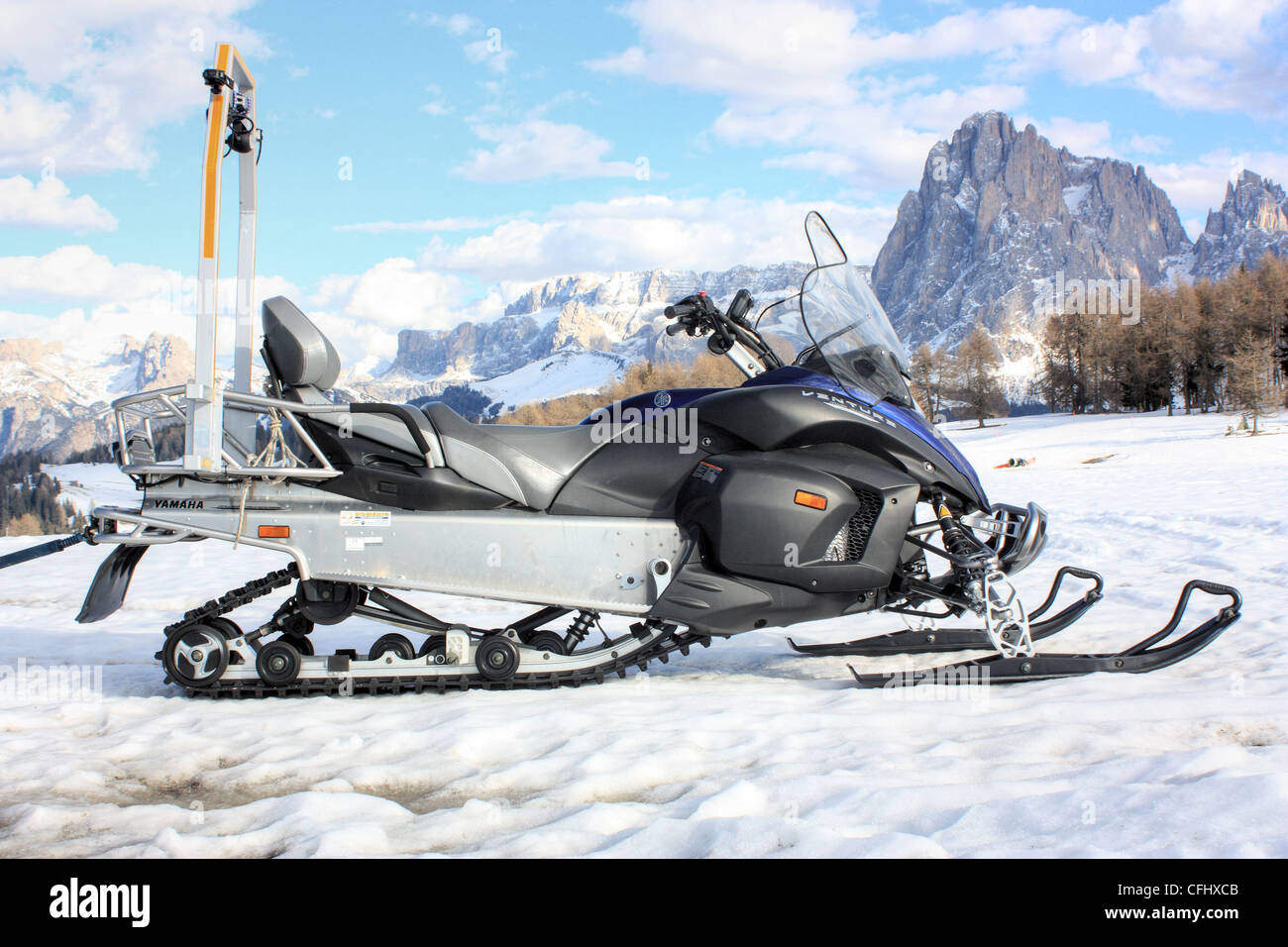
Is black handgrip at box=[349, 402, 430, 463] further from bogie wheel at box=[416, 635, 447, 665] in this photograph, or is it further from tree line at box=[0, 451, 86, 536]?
tree line at box=[0, 451, 86, 536]

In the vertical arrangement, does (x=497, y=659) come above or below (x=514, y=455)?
below

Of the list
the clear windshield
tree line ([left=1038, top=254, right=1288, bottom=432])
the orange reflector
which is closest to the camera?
the orange reflector

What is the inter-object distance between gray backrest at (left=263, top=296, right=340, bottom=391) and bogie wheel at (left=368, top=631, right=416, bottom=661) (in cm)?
118

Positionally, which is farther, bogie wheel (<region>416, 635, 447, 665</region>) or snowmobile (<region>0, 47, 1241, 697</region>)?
bogie wheel (<region>416, 635, 447, 665</region>)

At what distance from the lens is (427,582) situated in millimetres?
3738

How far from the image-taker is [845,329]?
4043mm

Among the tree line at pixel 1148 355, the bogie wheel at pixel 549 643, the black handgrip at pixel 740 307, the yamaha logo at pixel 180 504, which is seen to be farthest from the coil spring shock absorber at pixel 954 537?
the tree line at pixel 1148 355

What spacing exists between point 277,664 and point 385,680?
447 mm

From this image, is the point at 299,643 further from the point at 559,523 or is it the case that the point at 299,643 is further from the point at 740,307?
the point at 740,307

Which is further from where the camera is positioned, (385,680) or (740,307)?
(740,307)

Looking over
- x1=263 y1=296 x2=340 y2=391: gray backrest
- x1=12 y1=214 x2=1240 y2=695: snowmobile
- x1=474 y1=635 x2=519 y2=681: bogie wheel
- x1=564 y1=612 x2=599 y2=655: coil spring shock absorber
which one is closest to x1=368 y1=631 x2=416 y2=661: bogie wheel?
x1=12 y1=214 x2=1240 y2=695: snowmobile

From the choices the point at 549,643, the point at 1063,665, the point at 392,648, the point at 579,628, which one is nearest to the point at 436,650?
the point at 392,648

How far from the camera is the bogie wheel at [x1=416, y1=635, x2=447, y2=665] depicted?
12.4 ft
